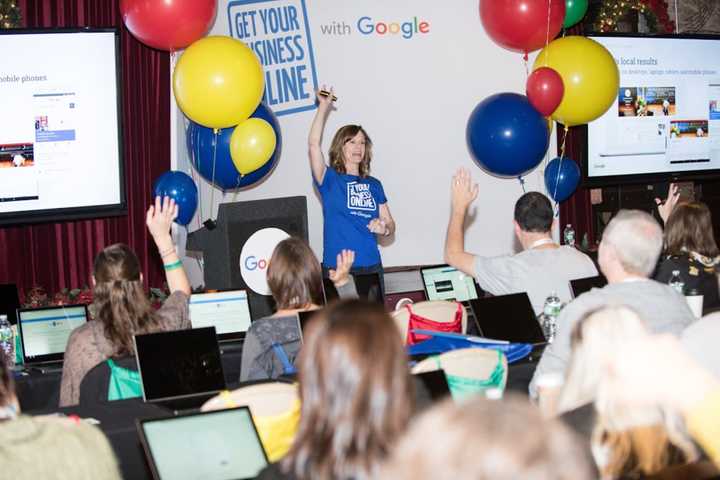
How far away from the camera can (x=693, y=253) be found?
4848mm

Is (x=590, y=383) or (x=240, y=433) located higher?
(x=590, y=383)

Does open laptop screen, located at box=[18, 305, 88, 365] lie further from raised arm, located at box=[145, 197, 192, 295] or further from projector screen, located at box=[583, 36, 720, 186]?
projector screen, located at box=[583, 36, 720, 186]

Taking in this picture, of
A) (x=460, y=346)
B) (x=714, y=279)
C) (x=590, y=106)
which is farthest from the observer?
(x=590, y=106)

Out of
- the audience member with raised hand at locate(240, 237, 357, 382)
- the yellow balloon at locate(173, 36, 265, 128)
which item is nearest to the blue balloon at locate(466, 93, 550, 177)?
the yellow balloon at locate(173, 36, 265, 128)

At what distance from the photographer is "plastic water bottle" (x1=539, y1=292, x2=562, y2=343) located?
166 inches

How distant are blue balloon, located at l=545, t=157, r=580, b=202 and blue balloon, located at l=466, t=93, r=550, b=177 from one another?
197 mm

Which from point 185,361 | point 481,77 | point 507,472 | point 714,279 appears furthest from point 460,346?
point 481,77

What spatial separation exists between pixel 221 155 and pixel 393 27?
6.03 feet

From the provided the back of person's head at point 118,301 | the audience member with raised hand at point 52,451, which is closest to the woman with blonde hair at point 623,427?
the audience member with raised hand at point 52,451

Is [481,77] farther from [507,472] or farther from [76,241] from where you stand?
[507,472]

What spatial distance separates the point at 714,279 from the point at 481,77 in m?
2.92

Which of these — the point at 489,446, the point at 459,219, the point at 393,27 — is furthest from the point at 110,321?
the point at 393,27

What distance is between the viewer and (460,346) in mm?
3689

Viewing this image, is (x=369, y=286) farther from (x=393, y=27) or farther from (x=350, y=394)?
(x=350, y=394)
